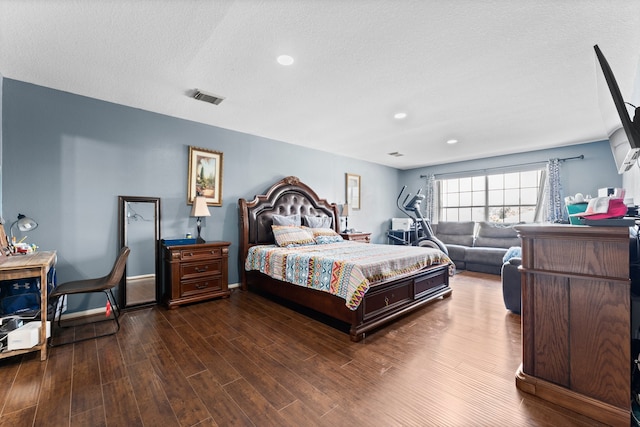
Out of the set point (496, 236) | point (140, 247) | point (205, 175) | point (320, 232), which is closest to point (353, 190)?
point (320, 232)

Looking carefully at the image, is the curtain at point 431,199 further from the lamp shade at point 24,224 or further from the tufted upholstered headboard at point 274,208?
the lamp shade at point 24,224

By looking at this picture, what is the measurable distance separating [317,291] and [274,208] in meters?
2.08

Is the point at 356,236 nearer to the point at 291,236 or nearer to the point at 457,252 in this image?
the point at 291,236

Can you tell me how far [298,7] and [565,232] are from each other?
7.01 ft

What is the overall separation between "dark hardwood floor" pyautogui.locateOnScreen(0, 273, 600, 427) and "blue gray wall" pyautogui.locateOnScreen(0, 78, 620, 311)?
125 centimetres

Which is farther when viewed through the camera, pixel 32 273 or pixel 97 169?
pixel 97 169

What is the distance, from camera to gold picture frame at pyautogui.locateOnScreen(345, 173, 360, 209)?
6152mm

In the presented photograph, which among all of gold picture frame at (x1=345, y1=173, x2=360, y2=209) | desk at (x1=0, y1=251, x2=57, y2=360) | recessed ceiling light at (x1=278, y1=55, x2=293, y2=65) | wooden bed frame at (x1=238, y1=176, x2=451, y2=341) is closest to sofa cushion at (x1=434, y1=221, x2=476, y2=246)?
gold picture frame at (x1=345, y1=173, x2=360, y2=209)

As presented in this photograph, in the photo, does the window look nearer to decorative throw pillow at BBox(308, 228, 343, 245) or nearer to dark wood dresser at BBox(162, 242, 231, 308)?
decorative throw pillow at BBox(308, 228, 343, 245)

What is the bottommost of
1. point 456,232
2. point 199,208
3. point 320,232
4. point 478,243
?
point 478,243

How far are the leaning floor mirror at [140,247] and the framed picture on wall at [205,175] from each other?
20.9 inches

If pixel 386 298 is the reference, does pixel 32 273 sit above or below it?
above

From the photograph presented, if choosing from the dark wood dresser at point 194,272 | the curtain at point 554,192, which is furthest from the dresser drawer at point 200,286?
the curtain at point 554,192

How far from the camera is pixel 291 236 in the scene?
4.06m
